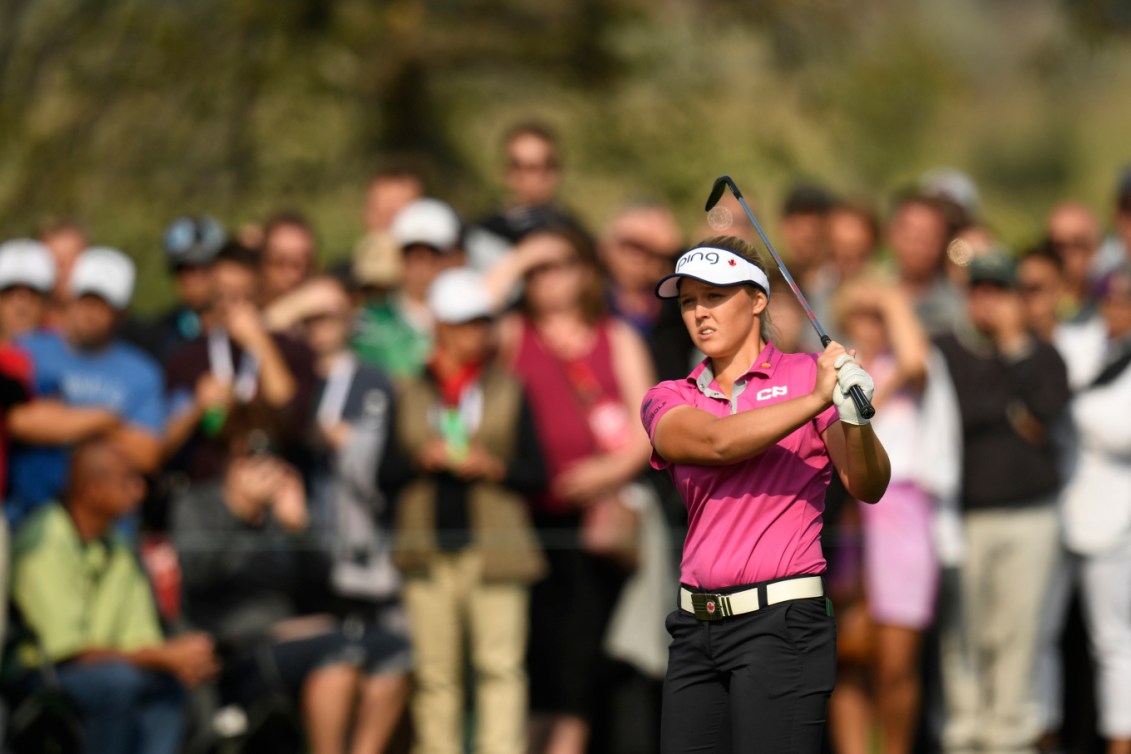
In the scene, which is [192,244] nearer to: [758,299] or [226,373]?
[226,373]

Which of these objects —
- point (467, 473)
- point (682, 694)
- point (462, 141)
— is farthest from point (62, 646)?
point (462, 141)

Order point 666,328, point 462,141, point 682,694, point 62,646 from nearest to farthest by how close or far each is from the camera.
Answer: point 682,694 < point 62,646 < point 666,328 < point 462,141

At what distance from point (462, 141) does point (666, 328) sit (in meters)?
6.95

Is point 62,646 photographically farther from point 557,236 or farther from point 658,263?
point 658,263

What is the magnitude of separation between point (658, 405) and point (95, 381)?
3.81m

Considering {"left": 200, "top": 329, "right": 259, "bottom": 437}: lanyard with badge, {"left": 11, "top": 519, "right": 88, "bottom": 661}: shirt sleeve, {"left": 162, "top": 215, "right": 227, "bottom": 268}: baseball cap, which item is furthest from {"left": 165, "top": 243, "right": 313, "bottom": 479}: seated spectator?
{"left": 11, "top": 519, "right": 88, "bottom": 661}: shirt sleeve

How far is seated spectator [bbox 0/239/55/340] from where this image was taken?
891 centimetres

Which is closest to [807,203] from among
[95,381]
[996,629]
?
[996,629]

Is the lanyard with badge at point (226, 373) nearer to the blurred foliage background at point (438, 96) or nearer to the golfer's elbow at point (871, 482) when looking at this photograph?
the golfer's elbow at point (871, 482)

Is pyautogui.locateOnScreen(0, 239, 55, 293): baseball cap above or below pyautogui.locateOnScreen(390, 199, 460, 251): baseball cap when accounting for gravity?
below

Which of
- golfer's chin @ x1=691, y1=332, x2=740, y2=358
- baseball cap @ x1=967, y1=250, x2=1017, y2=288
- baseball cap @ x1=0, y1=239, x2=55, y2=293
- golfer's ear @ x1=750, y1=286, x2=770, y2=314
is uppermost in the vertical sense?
baseball cap @ x1=0, y1=239, x2=55, y2=293

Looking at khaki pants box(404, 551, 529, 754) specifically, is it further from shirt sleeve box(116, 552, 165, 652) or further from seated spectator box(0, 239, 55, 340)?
A: seated spectator box(0, 239, 55, 340)

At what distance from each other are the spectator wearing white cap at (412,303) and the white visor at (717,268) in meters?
3.43

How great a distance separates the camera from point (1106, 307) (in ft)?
29.9
